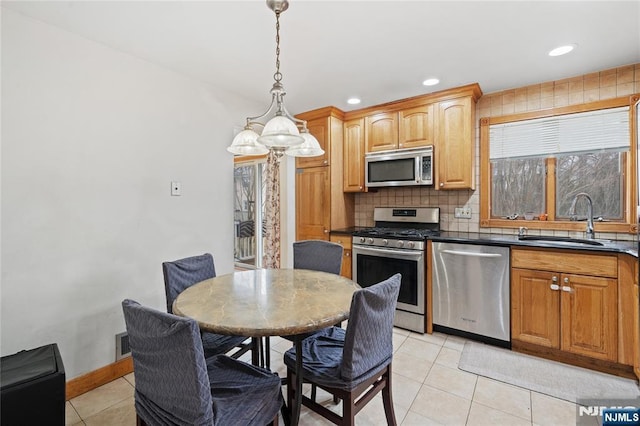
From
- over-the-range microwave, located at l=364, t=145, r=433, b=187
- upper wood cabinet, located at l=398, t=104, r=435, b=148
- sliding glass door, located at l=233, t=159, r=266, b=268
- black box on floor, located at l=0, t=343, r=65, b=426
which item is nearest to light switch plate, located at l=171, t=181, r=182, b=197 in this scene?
black box on floor, located at l=0, t=343, r=65, b=426

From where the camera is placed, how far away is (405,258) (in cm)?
298

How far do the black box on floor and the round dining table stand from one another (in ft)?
2.33

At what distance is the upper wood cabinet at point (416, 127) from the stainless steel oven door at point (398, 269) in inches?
46.8

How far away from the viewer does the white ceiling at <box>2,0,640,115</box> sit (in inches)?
71.4

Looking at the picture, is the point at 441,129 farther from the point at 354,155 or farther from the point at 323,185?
the point at 323,185

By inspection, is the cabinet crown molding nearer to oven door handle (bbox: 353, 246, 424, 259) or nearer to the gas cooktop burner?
the gas cooktop burner

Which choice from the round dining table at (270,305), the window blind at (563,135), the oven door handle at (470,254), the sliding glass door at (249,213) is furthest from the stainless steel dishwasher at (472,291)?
the sliding glass door at (249,213)

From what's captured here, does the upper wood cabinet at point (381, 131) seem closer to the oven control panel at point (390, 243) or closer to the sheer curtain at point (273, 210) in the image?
the oven control panel at point (390, 243)

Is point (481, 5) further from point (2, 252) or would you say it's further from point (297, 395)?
point (2, 252)

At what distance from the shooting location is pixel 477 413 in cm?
184

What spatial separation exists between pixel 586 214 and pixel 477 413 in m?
2.08

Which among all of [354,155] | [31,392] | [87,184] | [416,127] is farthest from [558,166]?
[31,392]

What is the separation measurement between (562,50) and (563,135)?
861 mm

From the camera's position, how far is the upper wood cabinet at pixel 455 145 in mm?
2994
